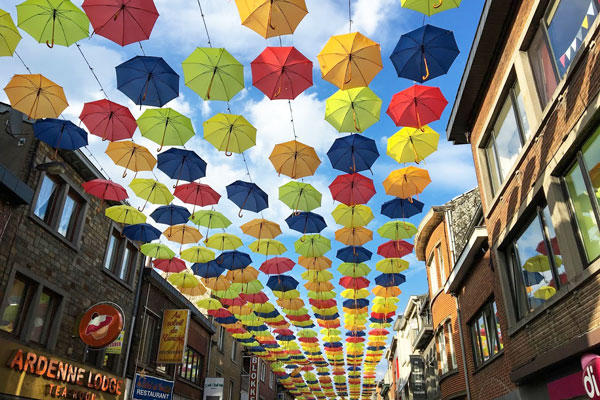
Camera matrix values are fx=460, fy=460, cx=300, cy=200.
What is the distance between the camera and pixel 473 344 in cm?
1542

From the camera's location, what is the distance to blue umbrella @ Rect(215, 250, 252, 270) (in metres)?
18.3

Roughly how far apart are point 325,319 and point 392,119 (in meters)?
18.1

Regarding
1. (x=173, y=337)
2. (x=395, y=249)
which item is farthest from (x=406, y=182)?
(x=173, y=337)

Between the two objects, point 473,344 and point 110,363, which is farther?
point 110,363

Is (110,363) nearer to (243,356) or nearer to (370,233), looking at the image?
(370,233)

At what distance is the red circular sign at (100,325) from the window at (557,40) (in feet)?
43.6

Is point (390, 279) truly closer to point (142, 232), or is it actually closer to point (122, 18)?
point (142, 232)

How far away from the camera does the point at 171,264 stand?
19.0 meters

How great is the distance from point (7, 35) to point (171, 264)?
11.4m

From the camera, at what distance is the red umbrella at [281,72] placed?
9.77 metres

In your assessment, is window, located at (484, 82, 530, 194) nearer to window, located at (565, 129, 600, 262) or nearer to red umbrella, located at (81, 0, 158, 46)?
window, located at (565, 129, 600, 262)

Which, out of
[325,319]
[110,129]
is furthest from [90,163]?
[325,319]

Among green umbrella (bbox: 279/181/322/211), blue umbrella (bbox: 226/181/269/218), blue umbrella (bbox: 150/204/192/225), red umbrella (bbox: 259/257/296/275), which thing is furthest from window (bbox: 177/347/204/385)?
green umbrella (bbox: 279/181/322/211)

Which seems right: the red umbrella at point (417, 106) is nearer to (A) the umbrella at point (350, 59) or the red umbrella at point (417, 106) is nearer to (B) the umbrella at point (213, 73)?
(A) the umbrella at point (350, 59)
